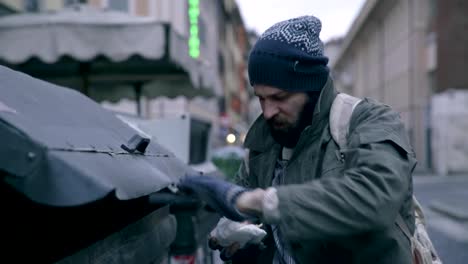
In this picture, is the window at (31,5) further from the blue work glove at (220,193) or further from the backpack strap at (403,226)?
the backpack strap at (403,226)

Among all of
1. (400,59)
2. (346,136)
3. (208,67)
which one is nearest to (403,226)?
(346,136)

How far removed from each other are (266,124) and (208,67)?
7.18 metres

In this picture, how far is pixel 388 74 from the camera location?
37.7 meters

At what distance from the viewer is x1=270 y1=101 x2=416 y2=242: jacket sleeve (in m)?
1.70

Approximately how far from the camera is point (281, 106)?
7.09 ft

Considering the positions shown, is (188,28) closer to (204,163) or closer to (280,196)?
(204,163)

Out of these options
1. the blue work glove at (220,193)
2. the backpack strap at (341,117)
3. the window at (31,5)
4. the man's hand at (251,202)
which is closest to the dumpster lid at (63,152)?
the blue work glove at (220,193)

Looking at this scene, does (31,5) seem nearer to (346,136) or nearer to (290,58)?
(290,58)

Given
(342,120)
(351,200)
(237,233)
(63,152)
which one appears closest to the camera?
(351,200)

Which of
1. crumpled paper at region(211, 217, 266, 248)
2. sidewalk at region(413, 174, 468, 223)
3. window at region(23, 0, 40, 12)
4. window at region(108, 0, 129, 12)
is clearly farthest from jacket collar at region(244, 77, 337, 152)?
window at region(108, 0, 129, 12)

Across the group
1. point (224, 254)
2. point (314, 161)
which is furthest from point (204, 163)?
point (314, 161)

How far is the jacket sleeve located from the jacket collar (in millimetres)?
315

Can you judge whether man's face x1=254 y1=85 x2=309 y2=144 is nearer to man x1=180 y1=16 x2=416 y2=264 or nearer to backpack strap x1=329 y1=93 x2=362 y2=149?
man x1=180 y1=16 x2=416 y2=264

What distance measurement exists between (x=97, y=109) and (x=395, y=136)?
68.0 inches
